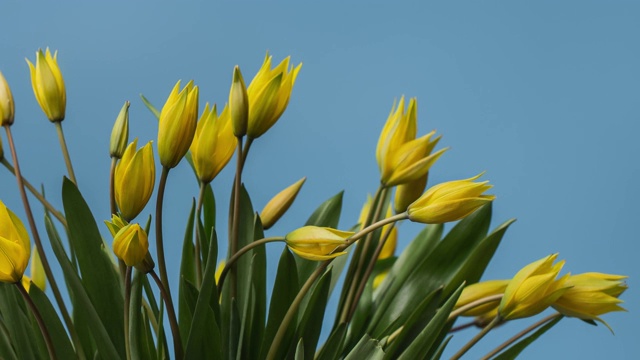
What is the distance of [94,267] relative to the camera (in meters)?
0.61

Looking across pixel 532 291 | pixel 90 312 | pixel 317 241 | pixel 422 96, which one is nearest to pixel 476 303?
pixel 532 291

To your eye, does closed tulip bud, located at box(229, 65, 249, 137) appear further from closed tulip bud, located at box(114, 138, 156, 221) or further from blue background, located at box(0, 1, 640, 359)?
blue background, located at box(0, 1, 640, 359)

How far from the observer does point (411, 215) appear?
22.2 inches

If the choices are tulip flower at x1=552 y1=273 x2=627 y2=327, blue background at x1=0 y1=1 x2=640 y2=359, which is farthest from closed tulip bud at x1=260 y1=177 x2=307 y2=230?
blue background at x1=0 y1=1 x2=640 y2=359

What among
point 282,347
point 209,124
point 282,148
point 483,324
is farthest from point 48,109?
point 282,148

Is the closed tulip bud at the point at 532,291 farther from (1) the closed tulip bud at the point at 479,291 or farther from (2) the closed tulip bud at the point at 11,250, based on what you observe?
(2) the closed tulip bud at the point at 11,250

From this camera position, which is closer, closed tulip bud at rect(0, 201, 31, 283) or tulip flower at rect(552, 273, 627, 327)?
closed tulip bud at rect(0, 201, 31, 283)

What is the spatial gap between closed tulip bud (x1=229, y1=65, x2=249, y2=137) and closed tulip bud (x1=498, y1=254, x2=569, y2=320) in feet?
0.66

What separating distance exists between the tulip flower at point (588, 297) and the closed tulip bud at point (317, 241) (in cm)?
18

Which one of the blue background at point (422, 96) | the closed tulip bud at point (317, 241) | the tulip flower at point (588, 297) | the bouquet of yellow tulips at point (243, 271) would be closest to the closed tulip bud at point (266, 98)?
the bouquet of yellow tulips at point (243, 271)

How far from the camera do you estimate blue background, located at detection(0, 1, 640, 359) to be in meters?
1.70

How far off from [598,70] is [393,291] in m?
1.15

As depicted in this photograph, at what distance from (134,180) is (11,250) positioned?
0.26ft

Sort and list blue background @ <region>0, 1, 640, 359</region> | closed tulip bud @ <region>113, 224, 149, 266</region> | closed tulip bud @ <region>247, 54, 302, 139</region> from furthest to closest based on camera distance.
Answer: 1. blue background @ <region>0, 1, 640, 359</region>
2. closed tulip bud @ <region>247, 54, 302, 139</region>
3. closed tulip bud @ <region>113, 224, 149, 266</region>
